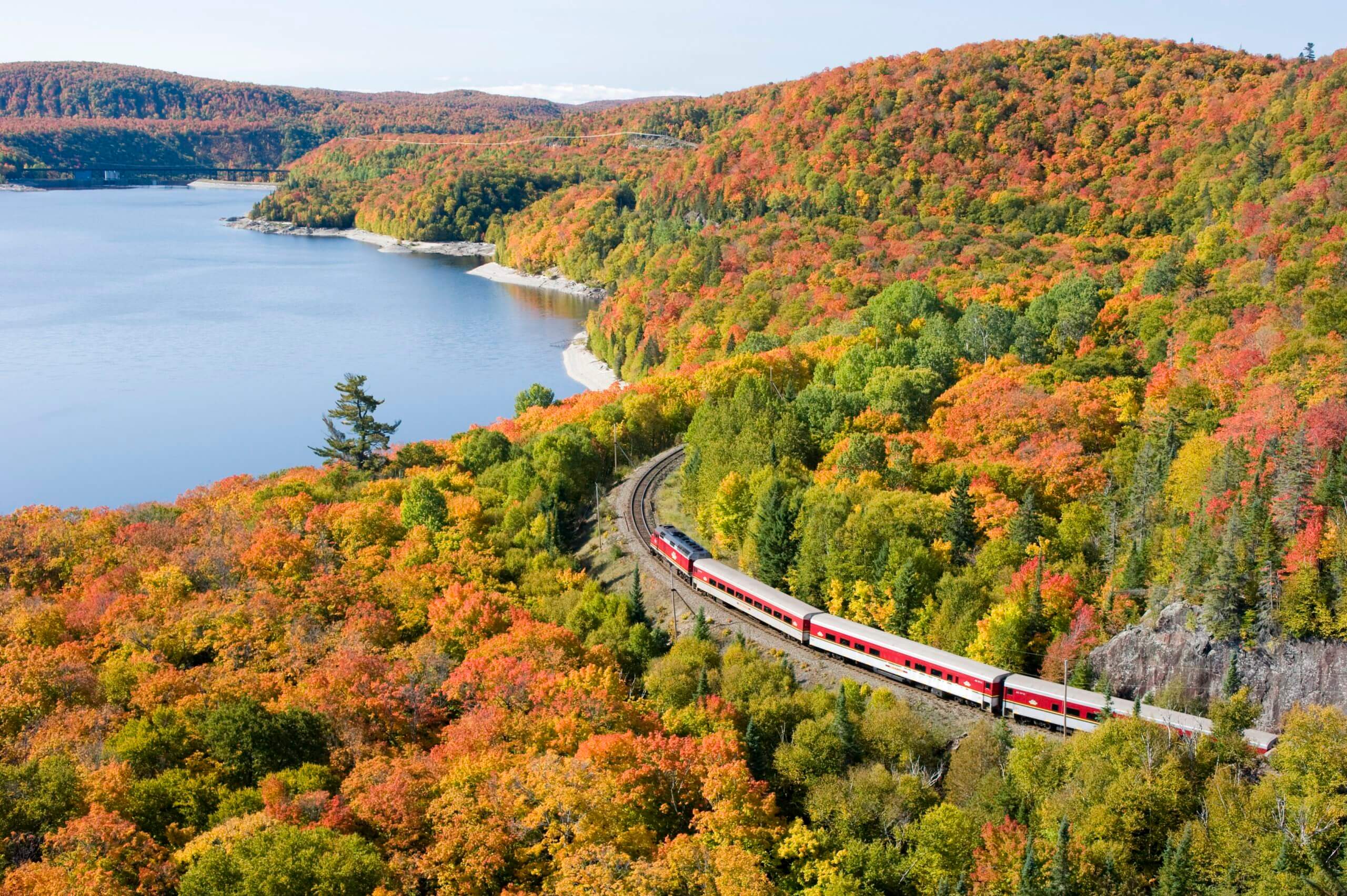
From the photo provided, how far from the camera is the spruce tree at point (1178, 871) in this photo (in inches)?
923

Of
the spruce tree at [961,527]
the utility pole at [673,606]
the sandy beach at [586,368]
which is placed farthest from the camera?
the sandy beach at [586,368]

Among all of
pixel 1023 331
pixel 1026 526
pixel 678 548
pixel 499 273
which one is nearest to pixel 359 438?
pixel 678 548

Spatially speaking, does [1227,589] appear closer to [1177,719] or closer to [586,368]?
[1177,719]

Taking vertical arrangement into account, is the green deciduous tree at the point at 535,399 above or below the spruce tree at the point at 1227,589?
below

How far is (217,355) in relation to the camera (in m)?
98.8

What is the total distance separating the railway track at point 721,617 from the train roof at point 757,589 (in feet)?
4.28

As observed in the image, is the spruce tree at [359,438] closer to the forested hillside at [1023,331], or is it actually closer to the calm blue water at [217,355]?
the forested hillside at [1023,331]

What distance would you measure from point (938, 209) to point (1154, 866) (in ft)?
Answer: 268

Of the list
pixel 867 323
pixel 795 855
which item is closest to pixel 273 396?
pixel 867 323

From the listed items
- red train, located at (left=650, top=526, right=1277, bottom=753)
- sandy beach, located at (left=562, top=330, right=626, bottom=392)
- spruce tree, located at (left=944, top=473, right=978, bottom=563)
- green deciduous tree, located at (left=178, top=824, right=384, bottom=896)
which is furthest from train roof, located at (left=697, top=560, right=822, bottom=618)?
sandy beach, located at (left=562, top=330, right=626, bottom=392)

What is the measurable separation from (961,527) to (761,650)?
8.71 meters

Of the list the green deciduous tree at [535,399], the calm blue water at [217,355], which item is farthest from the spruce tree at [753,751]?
the calm blue water at [217,355]

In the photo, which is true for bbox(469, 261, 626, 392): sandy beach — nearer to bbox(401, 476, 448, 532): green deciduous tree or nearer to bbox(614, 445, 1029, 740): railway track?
bbox(614, 445, 1029, 740): railway track

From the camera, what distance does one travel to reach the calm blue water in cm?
7425
